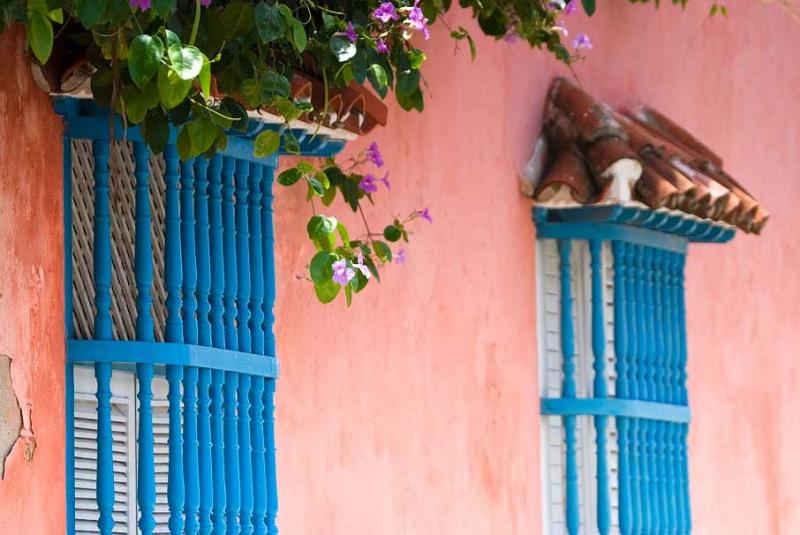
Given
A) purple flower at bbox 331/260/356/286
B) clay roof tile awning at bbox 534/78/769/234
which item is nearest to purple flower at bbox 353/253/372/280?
purple flower at bbox 331/260/356/286

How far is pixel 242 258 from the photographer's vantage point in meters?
5.49

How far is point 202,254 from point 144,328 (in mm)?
337

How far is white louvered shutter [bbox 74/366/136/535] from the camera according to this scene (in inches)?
198

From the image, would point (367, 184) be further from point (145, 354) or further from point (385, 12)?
point (145, 354)

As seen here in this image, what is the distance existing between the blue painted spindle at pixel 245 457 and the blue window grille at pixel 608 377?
1.98 meters

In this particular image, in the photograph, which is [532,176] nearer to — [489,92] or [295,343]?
[489,92]

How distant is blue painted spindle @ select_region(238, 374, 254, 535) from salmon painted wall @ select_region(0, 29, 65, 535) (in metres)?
0.59

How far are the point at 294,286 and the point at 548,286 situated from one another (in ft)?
5.17

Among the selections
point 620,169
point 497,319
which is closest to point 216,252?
point 497,319

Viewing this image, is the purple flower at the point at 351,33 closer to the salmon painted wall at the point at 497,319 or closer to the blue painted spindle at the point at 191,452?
the blue painted spindle at the point at 191,452

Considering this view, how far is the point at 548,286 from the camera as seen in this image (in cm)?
730

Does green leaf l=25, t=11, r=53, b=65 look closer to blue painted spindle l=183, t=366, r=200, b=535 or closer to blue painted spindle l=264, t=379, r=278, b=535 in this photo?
blue painted spindle l=183, t=366, r=200, b=535

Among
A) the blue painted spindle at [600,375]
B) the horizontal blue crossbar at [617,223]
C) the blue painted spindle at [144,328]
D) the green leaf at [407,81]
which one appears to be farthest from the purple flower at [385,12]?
the blue painted spindle at [600,375]

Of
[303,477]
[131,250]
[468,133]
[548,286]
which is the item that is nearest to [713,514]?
[548,286]
